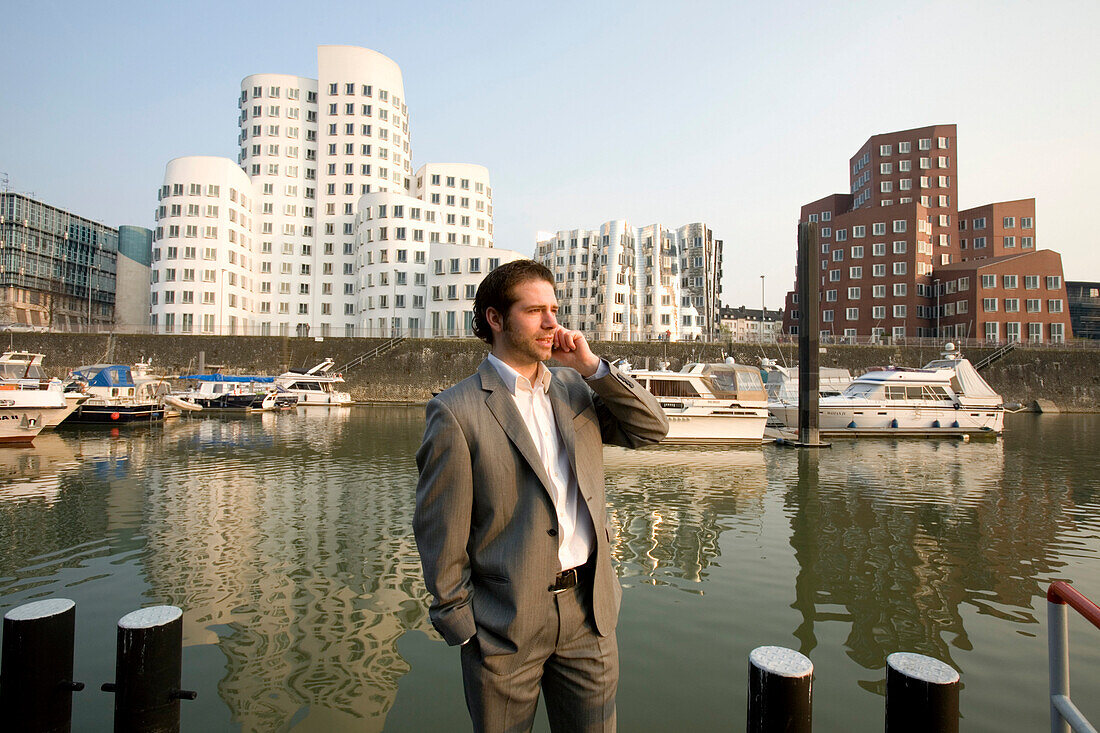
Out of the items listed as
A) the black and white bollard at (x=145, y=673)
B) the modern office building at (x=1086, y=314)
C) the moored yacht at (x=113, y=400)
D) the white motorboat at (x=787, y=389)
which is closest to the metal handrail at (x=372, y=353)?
the moored yacht at (x=113, y=400)

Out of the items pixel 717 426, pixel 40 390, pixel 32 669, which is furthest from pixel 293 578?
pixel 40 390

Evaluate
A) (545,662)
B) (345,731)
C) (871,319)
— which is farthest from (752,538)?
(871,319)

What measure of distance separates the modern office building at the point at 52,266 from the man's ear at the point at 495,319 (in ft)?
271

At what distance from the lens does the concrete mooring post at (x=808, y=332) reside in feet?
68.8

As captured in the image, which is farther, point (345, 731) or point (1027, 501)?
point (1027, 501)

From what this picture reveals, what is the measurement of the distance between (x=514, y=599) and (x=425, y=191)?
7226 centimetres

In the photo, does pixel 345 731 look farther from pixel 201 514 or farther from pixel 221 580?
pixel 201 514

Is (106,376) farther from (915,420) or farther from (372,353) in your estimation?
(915,420)

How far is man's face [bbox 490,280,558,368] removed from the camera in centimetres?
243

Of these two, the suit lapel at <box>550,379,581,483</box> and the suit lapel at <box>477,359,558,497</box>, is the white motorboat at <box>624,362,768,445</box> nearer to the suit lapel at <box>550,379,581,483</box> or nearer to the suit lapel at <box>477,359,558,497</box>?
the suit lapel at <box>550,379,581,483</box>

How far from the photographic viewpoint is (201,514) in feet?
34.1

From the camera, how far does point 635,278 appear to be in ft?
249

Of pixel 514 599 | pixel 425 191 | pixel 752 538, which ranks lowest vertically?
pixel 752 538

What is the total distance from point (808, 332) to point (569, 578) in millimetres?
20738
